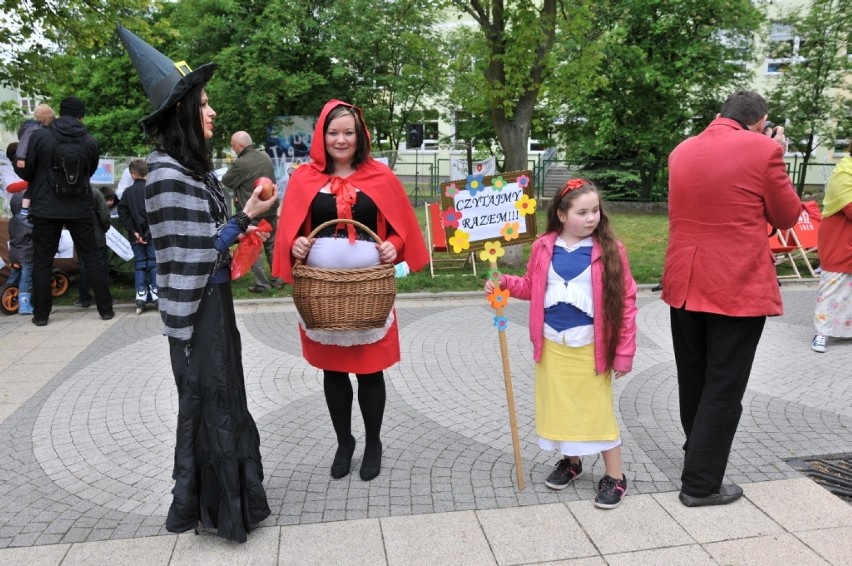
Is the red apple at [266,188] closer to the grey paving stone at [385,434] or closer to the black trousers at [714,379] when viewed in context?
the grey paving stone at [385,434]

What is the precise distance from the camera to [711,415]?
3230mm

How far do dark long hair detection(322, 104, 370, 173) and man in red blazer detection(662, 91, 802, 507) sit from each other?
5.21ft

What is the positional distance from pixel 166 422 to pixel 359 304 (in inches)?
88.4

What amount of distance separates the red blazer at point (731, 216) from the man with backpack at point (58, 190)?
6.00 metres

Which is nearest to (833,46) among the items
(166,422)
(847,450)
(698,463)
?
(847,450)

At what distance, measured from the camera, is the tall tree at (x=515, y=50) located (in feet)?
27.9

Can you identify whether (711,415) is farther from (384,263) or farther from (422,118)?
(422,118)

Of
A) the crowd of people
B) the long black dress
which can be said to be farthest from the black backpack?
the long black dress

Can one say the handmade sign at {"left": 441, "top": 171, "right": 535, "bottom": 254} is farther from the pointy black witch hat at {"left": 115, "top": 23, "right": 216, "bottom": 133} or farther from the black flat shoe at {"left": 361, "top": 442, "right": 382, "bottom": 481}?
the pointy black witch hat at {"left": 115, "top": 23, "right": 216, "bottom": 133}

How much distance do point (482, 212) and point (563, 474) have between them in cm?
150

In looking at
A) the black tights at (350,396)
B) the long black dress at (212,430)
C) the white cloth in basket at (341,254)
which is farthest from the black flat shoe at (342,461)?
the white cloth in basket at (341,254)

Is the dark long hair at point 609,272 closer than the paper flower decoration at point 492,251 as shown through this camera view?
Yes

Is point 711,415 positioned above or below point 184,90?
below

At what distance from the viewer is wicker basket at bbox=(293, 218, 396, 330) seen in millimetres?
2945
